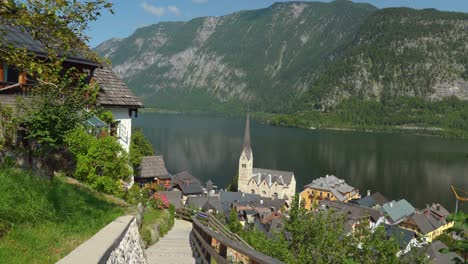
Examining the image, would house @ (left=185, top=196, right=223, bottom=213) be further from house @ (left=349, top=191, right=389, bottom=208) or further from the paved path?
the paved path

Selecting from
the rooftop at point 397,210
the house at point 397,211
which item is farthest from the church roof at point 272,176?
the rooftop at point 397,210

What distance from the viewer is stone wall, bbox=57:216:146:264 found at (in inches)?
157

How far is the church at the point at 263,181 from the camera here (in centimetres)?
7550

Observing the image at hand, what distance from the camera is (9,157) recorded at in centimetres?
786

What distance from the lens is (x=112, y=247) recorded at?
4.77 metres

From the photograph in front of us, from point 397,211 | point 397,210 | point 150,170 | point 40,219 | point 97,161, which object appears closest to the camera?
point 40,219

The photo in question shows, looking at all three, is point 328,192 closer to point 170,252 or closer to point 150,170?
point 150,170

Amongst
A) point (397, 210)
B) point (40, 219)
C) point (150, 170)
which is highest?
point (40, 219)

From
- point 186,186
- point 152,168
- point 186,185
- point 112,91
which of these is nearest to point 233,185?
point 186,185

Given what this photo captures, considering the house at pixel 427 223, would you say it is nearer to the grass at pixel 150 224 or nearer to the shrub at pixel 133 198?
the shrub at pixel 133 198

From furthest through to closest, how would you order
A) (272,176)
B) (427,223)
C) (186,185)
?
(272,176)
(186,185)
(427,223)

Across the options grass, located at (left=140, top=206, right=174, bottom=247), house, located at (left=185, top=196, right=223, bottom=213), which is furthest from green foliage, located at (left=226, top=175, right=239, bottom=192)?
grass, located at (left=140, top=206, right=174, bottom=247)

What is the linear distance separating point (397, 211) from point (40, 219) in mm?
61895

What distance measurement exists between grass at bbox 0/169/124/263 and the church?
69090mm
